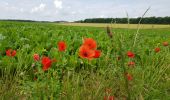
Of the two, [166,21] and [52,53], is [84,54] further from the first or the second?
[166,21]

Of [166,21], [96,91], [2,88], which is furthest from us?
[166,21]

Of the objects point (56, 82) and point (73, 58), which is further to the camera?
point (73, 58)

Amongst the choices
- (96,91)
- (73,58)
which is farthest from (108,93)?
(73,58)

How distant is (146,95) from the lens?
3.48 meters

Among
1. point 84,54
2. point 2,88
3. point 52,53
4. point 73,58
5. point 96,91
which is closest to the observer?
point 84,54

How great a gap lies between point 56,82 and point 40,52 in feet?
7.05

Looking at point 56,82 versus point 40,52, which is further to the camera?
point 40,52

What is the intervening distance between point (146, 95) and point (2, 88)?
1351mm

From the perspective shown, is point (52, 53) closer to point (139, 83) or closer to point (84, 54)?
point (139, 83)

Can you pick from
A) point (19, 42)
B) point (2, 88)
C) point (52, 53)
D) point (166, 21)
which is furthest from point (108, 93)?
point (166, 21)

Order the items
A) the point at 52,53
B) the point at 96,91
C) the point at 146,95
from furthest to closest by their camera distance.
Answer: the point at 52,53
the point at 146,95
the point at 96,91

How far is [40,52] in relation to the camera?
20.2 feet

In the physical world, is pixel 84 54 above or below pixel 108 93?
above

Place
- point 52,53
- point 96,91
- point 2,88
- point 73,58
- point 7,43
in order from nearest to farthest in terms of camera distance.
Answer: point 96,91 → point 2,88 → point 73,58 → point 52,53 → point 7,43
